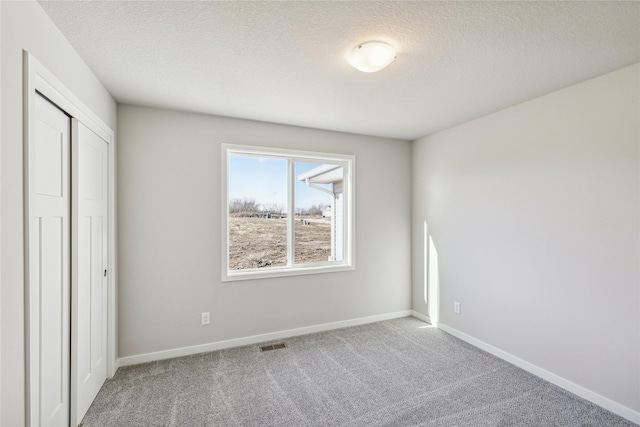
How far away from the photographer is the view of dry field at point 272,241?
3.37 meters

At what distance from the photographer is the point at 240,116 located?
3.16m

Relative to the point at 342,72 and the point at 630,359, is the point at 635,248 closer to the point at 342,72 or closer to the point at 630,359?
the point at 630,359

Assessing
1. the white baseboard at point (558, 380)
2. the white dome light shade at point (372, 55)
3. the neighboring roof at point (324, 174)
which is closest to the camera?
the white dome light shade at point (372, 55)

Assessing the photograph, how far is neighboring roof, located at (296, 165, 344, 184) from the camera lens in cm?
374

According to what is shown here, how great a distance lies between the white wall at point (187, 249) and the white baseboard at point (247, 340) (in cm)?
5

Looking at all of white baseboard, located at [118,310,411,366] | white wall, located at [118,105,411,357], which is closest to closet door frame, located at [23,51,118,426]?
white wall, located at [118,105,411,357]

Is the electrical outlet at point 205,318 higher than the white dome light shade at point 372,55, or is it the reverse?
the white dome light shade at point 372,55

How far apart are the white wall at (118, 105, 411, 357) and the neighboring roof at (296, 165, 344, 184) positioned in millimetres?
255

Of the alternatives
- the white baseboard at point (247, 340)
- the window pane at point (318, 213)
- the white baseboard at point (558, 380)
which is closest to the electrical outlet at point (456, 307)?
the white baseboard at point (558, 380)

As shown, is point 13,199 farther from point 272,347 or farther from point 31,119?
point 272,347

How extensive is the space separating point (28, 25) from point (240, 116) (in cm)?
185

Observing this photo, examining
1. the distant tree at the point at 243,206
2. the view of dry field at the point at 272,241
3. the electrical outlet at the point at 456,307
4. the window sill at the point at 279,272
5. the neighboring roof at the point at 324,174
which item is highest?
the neighboring roof at the point at 324,174

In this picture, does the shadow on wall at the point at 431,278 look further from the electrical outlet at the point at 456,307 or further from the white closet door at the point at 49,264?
the white closet door at the point at 49,264

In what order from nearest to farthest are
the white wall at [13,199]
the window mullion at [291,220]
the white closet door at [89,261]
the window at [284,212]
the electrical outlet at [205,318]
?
the white wall at [13,199] < the white closet door at [89,261] < the electrical outlet at [205,318] < the window at [284,212] < the window mullion at [291,220]
